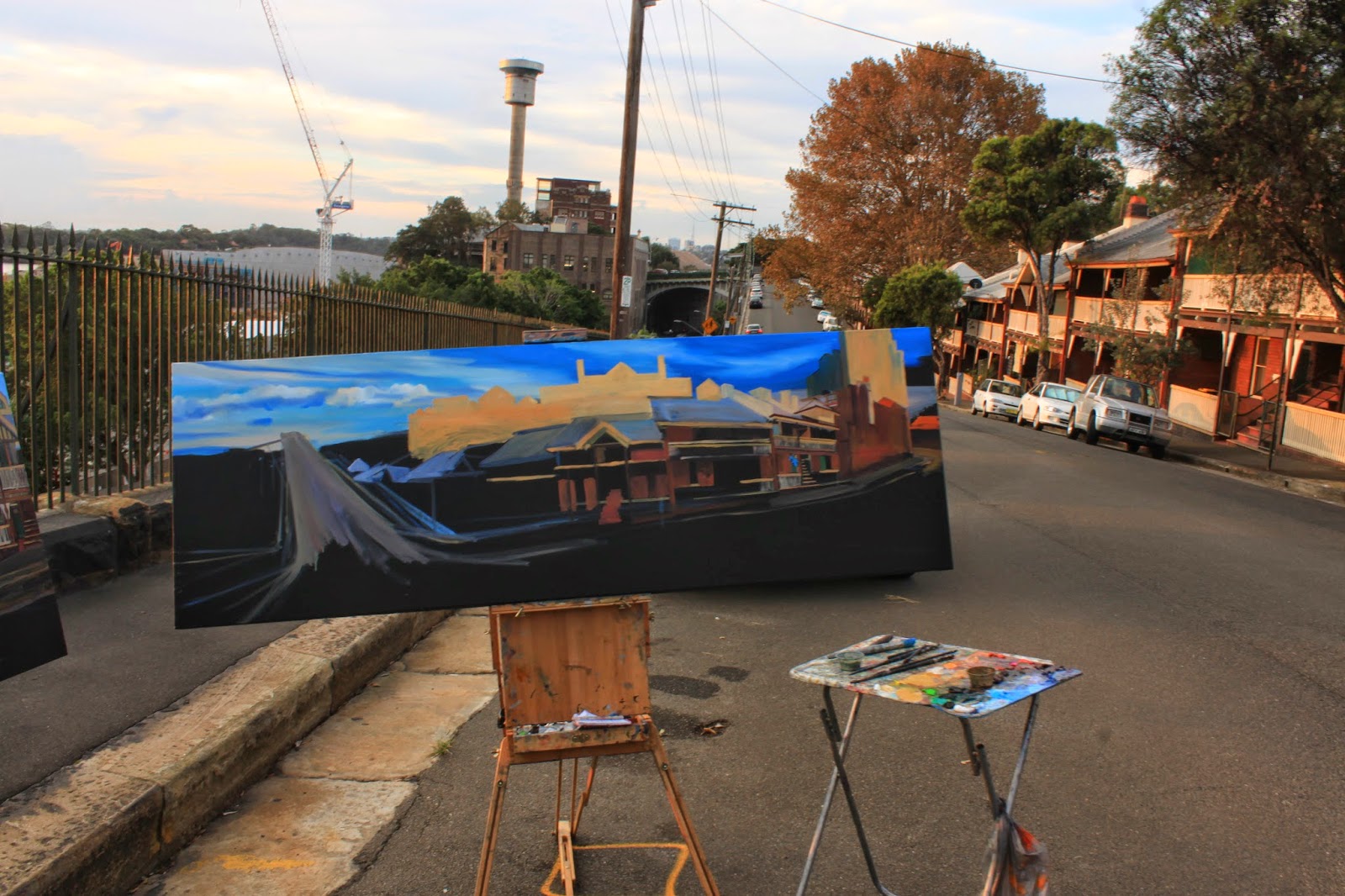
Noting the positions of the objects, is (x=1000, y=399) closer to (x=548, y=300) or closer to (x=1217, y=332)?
(x=1217, y=332)

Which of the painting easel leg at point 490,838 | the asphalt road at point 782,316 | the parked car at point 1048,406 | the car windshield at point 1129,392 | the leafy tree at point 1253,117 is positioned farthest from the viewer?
the asphalt road at point 782,316

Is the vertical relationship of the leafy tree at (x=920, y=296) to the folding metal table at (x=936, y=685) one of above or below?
above

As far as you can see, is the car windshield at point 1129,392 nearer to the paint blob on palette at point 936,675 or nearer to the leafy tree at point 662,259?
the paint blob on palette at point 936,675

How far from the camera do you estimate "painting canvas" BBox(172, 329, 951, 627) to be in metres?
4.51

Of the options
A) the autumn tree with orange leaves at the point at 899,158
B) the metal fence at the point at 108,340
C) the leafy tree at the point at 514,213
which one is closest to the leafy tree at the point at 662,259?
the leafy tree at the point at 514,213

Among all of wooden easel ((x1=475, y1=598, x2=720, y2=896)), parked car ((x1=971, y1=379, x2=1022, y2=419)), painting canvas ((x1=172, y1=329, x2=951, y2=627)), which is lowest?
parked car ((x1=971, y1=379, x2=1022, y2=419))

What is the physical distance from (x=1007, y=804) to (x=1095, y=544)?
792 cm

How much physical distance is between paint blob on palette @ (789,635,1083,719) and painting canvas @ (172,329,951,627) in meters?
1.25

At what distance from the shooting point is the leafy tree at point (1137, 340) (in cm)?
3253

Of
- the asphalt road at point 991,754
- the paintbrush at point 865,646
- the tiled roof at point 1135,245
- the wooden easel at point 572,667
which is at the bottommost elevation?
the asphalt road at point 991,754

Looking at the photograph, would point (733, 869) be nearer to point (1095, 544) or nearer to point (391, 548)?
point (391, 548)

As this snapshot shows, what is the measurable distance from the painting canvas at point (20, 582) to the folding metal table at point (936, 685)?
2.80m

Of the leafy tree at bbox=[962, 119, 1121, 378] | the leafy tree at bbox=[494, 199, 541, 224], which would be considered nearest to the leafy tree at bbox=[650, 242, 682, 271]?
the leafy tree at bbox=[494, 199, 541, 224]

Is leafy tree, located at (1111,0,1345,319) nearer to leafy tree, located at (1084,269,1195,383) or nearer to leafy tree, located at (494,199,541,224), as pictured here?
leafy tree, located at (1084,269,1195,383)
